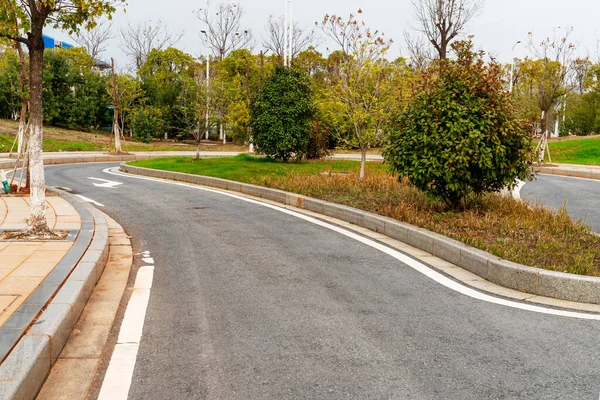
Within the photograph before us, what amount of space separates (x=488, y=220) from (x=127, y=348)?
576 cm

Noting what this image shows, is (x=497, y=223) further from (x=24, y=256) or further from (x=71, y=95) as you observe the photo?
(x=71, y=95)

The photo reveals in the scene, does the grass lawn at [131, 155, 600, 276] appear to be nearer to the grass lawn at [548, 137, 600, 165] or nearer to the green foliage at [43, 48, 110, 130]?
the grass lawn at [548, 137, 600, 165]

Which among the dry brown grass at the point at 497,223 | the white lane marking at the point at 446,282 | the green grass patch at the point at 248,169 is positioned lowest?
the white lane marking at the point at 446,282

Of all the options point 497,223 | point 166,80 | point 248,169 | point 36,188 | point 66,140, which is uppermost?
point 166,80

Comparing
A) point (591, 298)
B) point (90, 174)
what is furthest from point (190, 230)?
point (90, 174)

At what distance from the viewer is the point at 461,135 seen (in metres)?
8.37

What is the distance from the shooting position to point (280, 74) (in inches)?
823

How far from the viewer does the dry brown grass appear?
19.8 ft

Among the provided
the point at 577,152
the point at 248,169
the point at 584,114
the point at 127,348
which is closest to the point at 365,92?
the point at 248,169

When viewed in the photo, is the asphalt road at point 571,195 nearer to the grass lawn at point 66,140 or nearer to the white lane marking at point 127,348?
the white lane marking at point 127,348

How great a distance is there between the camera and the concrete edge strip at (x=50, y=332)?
3025mm

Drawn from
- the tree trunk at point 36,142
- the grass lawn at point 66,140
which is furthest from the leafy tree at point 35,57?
the grass lawn at point 66,140

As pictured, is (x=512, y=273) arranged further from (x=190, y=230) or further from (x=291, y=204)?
(x=291, y=204)

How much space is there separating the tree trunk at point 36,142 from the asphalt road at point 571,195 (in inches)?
327
